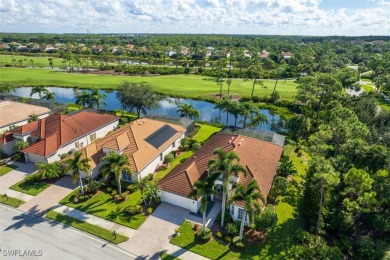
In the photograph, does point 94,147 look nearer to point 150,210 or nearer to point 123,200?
point 123,200

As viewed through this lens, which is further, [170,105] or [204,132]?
[170,105]

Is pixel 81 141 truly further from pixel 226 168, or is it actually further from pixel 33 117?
pixel 226 168

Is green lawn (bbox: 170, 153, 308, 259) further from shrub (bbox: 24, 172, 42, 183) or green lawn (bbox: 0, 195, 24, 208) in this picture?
shrub (bbox: 24, 172, 42, 183)

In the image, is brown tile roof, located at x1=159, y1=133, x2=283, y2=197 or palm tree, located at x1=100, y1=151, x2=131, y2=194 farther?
brown tile roof, located at x1=159, y1=133, x2=283, y2=197

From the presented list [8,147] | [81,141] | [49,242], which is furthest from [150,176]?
[8,147]

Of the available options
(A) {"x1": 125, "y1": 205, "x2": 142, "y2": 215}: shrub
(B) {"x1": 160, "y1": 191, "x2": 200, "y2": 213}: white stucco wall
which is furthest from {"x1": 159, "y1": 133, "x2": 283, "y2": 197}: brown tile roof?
(A) {"x1": 125, "y1": 205, "x2": 142, "y2": 215}: shrub

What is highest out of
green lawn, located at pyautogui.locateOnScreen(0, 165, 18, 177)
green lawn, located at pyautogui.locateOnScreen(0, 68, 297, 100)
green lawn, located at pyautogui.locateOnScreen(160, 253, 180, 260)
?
green lawn, located at pyautogui.locateOnScreen(0, 68, 297, 100)

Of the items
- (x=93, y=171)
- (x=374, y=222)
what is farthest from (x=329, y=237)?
(x=93, y=171)
